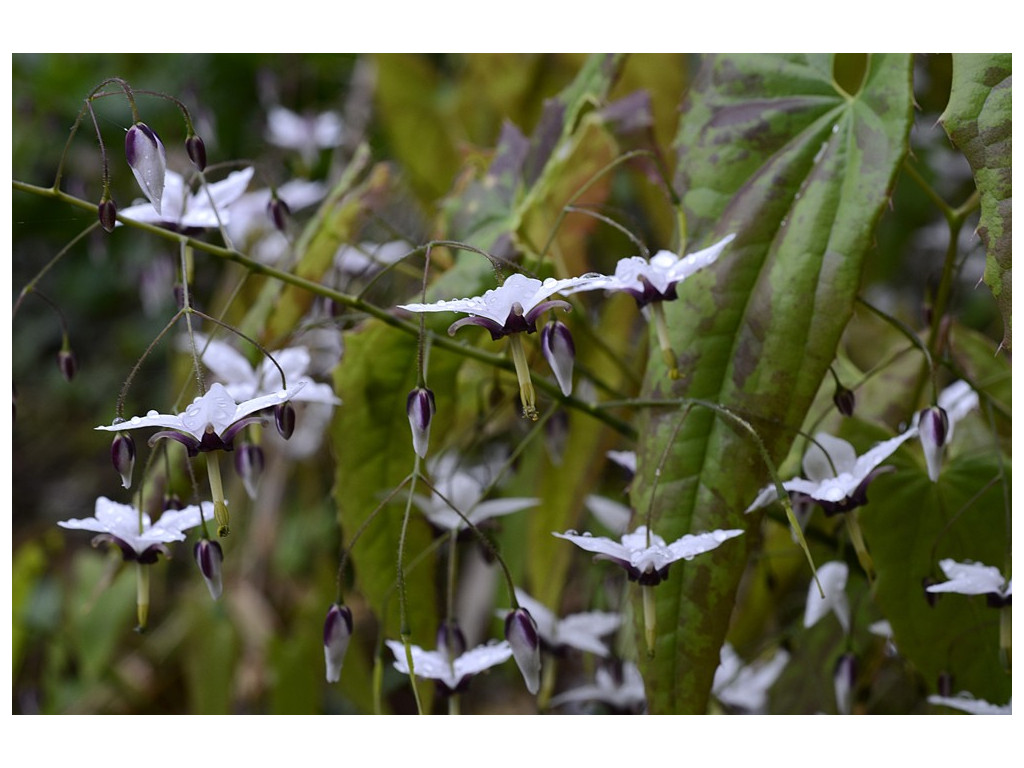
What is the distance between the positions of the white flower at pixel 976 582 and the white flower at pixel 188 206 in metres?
0.62

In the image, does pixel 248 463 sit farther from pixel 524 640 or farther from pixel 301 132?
pixel 301 132

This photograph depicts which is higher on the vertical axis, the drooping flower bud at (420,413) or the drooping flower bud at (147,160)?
the drooping flower bud at (147,160)

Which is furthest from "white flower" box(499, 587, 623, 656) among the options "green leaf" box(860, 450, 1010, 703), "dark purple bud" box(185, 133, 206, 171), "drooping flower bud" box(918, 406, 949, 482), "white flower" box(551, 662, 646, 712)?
"dark purple bud" box(185, 133, 206, 171)

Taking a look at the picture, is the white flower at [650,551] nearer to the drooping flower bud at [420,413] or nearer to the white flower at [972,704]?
the drooping flower bud at [420,413]

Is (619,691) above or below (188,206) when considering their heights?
below

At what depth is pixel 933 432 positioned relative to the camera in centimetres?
72

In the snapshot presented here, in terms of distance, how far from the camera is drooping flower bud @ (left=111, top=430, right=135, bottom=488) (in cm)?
67

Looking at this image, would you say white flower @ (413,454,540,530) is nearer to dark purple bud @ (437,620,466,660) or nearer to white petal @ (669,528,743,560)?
dark purple bud @ (437,620,466,660)

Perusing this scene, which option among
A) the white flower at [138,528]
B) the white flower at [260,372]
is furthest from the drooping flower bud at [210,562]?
the white flower at [260,372]

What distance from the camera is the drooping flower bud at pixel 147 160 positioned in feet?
2.19

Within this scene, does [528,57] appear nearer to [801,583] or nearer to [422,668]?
[801,583]

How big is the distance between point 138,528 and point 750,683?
0.63m

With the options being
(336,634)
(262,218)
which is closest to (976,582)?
(336,634)

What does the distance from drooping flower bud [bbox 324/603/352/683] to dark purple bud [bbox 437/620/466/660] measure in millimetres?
94
